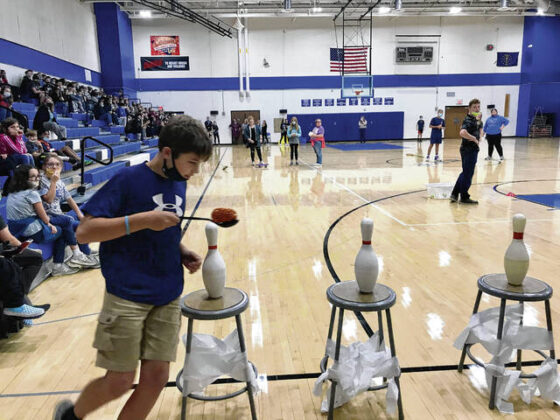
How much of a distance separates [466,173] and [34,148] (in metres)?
7.29

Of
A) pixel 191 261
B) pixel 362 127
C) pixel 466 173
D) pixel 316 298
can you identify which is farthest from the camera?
pixel 362 127

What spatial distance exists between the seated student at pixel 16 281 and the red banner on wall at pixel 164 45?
24422mm

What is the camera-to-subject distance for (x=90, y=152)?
35.4 feet

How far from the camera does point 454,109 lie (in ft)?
89.5

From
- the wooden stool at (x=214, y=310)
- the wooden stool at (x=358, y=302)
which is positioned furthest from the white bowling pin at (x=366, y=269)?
the wooden stool at (x=214, y=310)

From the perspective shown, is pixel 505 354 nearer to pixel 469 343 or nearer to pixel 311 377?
pixel 469 343

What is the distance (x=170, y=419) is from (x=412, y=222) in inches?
206

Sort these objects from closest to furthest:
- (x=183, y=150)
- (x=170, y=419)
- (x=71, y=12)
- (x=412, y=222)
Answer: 1. (x=183, y=150)
2. (x=170, y=419)
3. (x=412, y=222)
4. (x=71, y=12)

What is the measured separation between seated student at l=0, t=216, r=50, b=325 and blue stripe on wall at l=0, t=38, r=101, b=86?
12.4 metres

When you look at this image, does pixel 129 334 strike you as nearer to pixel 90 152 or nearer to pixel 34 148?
pixel 34 148

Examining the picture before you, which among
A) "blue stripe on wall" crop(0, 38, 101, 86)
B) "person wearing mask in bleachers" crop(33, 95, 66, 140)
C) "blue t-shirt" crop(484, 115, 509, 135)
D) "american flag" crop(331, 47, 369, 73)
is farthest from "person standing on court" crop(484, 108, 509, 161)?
"blue stripe on wall" crop(0, 38, 101, 86)

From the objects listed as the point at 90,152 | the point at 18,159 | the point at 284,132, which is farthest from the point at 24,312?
the point at 284,132

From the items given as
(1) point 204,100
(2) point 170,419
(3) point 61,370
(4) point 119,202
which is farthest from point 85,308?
(1) point 204,100

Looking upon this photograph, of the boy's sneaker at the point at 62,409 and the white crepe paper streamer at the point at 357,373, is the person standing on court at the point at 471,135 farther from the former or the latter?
the boy's sneaker at the point at 62,409
